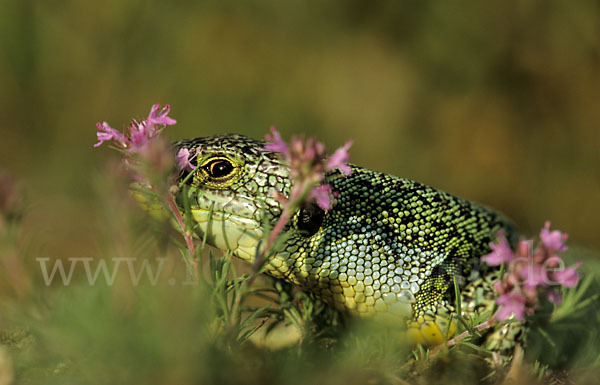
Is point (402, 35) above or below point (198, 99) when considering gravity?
above

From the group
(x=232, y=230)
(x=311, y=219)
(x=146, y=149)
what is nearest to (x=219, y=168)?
(x=232, y=230)

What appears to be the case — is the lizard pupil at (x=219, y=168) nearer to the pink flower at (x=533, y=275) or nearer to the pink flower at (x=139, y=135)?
the pink flower at (x=139, y=135)

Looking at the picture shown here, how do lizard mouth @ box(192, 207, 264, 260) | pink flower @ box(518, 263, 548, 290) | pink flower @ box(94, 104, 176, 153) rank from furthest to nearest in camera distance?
lizard mouth @ box(192, 207, 264, 260) < pink flower @ box(94, 104, 176, 153) < pink flower @ box(518, 263, 548, 290)

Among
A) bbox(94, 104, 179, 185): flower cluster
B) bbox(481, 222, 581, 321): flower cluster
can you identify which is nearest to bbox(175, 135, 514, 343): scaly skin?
bbox(94, 104, 179, 185): flower cluster

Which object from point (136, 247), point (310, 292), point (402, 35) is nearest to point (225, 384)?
point (136, 247)

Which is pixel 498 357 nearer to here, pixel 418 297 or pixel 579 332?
pixel 418 297

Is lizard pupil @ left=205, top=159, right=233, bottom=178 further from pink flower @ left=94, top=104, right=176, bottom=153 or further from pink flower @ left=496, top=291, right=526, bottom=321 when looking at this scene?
pink flower @ left=496, top=291, right=526, bottom=321
